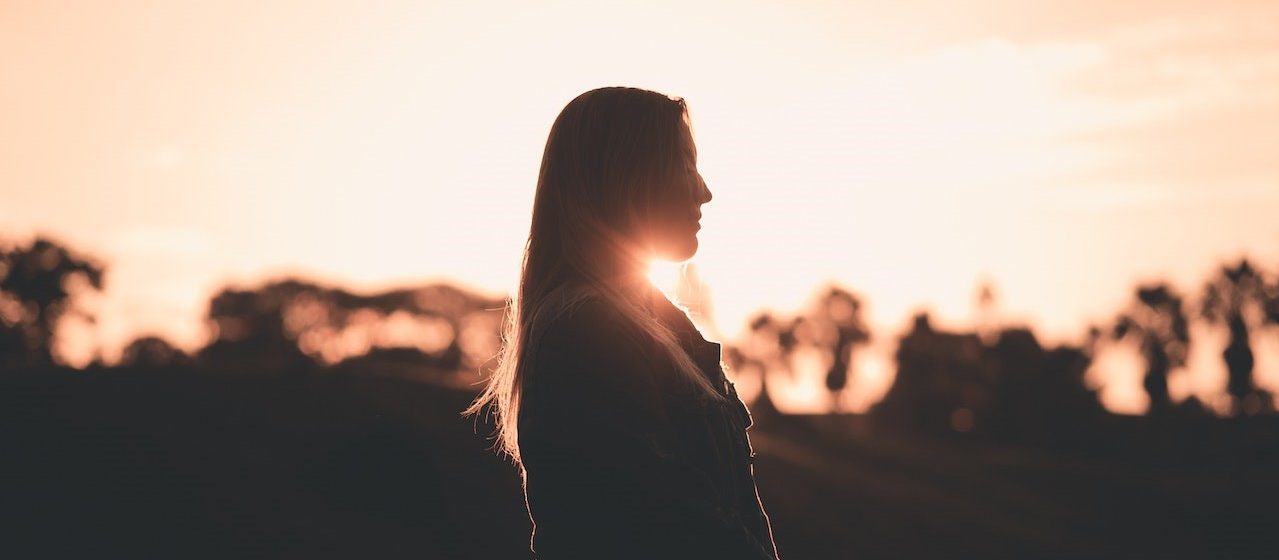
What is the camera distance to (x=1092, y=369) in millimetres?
80312

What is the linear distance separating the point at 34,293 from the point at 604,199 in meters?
82.2

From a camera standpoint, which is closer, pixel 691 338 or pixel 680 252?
pixel 680 252

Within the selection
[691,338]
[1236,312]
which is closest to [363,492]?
[691,338]

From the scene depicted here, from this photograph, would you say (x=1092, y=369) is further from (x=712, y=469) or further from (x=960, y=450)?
(x=712, y=469)

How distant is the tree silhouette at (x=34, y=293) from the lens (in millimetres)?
73062

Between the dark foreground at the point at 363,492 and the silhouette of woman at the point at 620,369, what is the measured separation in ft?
68.2

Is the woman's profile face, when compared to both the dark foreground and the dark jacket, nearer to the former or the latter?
the dark jacket

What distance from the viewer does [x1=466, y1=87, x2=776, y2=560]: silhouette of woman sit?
2525mm

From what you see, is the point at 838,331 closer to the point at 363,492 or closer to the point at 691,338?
the point at 363,492

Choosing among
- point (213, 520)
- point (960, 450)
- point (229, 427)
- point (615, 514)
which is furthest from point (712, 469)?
point (960, 450)

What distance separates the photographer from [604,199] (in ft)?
9.52

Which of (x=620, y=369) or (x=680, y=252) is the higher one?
(x=680, y=252)

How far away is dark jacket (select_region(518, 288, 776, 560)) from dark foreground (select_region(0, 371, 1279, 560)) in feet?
68.9

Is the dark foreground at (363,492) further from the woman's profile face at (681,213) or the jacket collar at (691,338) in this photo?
the woman's profile face at (681,213)
